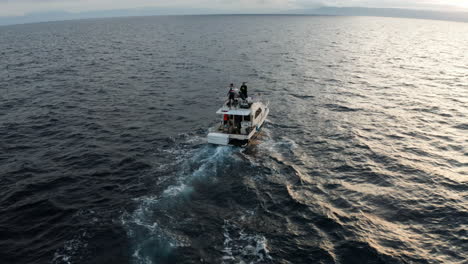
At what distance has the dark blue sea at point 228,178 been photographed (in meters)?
16.1

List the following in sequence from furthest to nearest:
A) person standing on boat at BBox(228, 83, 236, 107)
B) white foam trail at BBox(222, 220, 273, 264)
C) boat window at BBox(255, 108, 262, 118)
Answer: boat window at BBox(255, 108, 262, 118)
person standing on boat at BBox(228, 83, 236, 107)
white foam trail at BBox(222, 220, 273, 264)

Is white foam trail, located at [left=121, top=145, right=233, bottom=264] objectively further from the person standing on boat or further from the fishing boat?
the person standing on boat

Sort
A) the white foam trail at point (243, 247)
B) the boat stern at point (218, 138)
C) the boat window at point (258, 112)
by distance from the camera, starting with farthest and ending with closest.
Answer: the boat window at point (258, 112) → the boat stern at point (218, 138) → the white foam trail at point (243, 247)

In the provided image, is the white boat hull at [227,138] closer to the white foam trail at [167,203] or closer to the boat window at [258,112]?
the white foam trail at [167,203]

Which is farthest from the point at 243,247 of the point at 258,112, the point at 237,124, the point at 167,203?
the point at 258,112

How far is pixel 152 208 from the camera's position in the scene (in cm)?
1872

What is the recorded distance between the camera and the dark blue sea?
52.9 feet

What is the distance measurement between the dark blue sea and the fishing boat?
3.61 feet

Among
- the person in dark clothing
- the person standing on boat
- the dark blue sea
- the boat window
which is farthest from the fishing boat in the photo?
the dark blue sea

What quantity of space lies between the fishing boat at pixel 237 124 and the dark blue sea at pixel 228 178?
3.61ft

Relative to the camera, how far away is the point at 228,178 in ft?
73.2

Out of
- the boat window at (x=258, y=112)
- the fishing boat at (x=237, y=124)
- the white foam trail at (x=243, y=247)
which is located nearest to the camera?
the white foam trail at (x=243, y=247)

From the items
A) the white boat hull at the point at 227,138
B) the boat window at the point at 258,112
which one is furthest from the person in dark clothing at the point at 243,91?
the white boat hull at the point at 227,138

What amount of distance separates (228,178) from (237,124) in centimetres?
726
